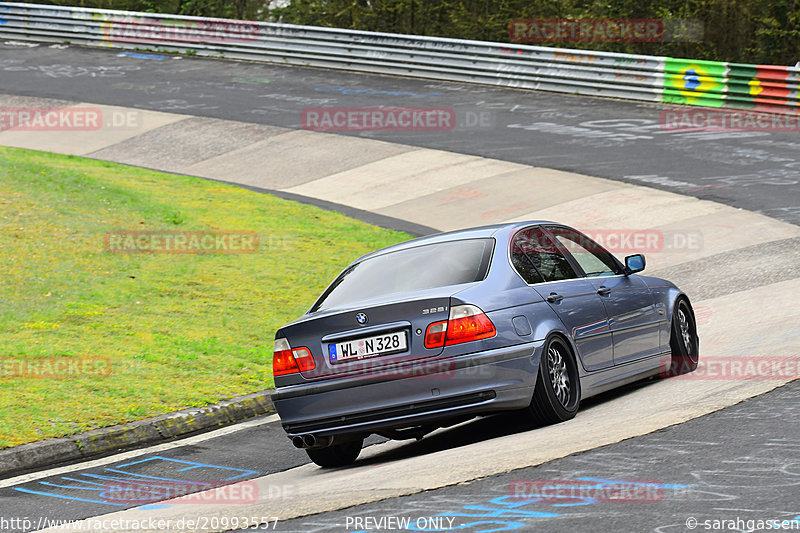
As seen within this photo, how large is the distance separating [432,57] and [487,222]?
1283 centimetres

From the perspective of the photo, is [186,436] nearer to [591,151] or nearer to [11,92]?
[591,151]

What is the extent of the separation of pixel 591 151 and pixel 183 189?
7896mm

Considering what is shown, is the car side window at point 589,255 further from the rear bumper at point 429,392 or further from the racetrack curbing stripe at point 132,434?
the racetrack curbing stripe at point 132,434

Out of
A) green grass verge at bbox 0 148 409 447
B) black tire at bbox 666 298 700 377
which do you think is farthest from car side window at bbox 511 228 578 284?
green grass verge at bbox 0 148 409 447

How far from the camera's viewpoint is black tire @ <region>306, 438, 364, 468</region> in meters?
7.39

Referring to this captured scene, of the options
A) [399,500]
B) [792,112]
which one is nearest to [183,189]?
[792,112]

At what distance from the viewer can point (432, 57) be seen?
1140 inches

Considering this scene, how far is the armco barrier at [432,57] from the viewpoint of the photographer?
943 inches

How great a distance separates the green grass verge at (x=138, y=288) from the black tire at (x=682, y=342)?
355 cm

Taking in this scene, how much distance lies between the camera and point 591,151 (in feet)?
69.4

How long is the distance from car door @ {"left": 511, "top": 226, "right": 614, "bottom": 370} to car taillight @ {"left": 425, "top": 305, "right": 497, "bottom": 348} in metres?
0.70

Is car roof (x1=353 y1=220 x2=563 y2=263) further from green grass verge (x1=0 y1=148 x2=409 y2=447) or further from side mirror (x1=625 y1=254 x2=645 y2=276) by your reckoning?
green grass verge (x1=0 y1=148 x2=409 y2=447)

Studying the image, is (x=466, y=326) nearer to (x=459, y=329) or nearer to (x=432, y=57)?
(x=459, y=329)

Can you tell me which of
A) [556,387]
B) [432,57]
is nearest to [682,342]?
[556,387]
